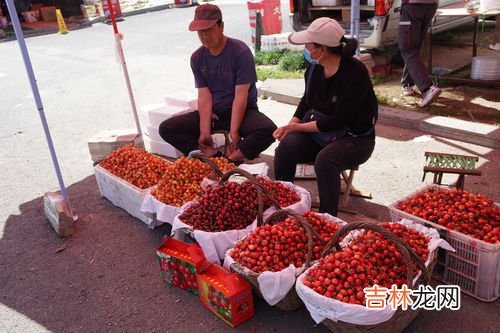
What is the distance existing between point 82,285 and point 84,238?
2.35 ft

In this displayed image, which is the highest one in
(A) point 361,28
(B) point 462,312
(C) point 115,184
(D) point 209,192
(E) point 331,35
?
(E) point 331,35

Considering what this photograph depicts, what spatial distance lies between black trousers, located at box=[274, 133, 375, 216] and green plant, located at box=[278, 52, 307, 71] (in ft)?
15.8

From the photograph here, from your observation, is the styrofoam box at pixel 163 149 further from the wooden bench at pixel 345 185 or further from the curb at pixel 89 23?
the curb at pixel 89 23

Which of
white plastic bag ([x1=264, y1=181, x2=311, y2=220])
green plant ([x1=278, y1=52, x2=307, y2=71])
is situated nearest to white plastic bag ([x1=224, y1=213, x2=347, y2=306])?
white plastic bag ([x1=264, y1=181, x2=311, y2=220])

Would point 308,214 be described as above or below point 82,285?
above

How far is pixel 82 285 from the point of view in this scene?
347cm

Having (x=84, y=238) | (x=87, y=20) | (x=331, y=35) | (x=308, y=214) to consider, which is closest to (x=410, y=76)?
(x=331, y=35)

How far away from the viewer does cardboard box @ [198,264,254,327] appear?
2.79 meters

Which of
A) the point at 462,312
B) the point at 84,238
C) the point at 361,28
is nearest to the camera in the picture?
the point at 462,312

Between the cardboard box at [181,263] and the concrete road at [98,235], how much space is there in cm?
9

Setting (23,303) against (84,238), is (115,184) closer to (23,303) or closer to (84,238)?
(84,238)

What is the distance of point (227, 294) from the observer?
2760 millimetres

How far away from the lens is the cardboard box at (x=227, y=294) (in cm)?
279

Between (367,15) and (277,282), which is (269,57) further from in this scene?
(277,282)
